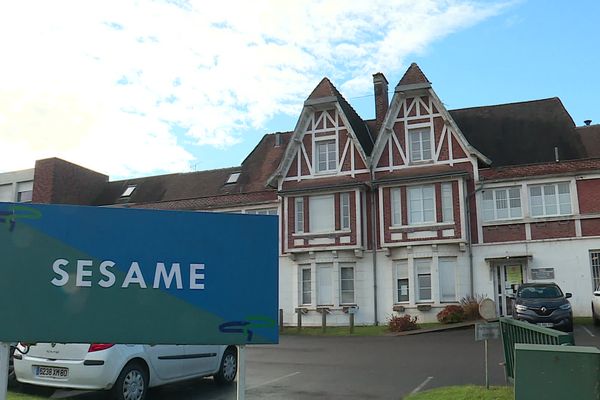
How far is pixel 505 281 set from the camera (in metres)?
26.0

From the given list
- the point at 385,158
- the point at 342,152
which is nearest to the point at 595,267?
the point at 385,158

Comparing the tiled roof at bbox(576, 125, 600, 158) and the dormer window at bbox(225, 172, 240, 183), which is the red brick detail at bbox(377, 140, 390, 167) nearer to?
the tiled roof at bbox(576, 125, 600, 158)

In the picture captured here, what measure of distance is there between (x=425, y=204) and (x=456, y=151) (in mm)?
2848

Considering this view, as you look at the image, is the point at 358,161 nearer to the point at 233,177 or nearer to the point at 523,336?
the point at 233,177

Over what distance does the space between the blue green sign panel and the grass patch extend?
4.18 metres

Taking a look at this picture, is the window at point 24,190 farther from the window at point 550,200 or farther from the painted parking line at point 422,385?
the painted parking line at point 422,385

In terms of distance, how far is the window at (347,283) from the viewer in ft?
92.4

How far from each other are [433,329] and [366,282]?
568 cm

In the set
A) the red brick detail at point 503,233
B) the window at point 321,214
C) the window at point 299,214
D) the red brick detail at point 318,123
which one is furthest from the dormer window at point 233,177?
the red brick detail at point 503,233

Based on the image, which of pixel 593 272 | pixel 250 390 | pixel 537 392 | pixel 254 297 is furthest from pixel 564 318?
pixel 254 297

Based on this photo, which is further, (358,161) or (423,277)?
(358,161)

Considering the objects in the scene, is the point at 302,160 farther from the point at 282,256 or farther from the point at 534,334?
the point at 534,334

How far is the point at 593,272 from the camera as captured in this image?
24531 mm

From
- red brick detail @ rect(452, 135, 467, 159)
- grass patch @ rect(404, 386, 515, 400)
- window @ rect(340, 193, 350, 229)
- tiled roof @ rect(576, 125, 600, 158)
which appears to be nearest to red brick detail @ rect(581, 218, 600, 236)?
tiled roof @ rect(576, 125, 600, 158)
